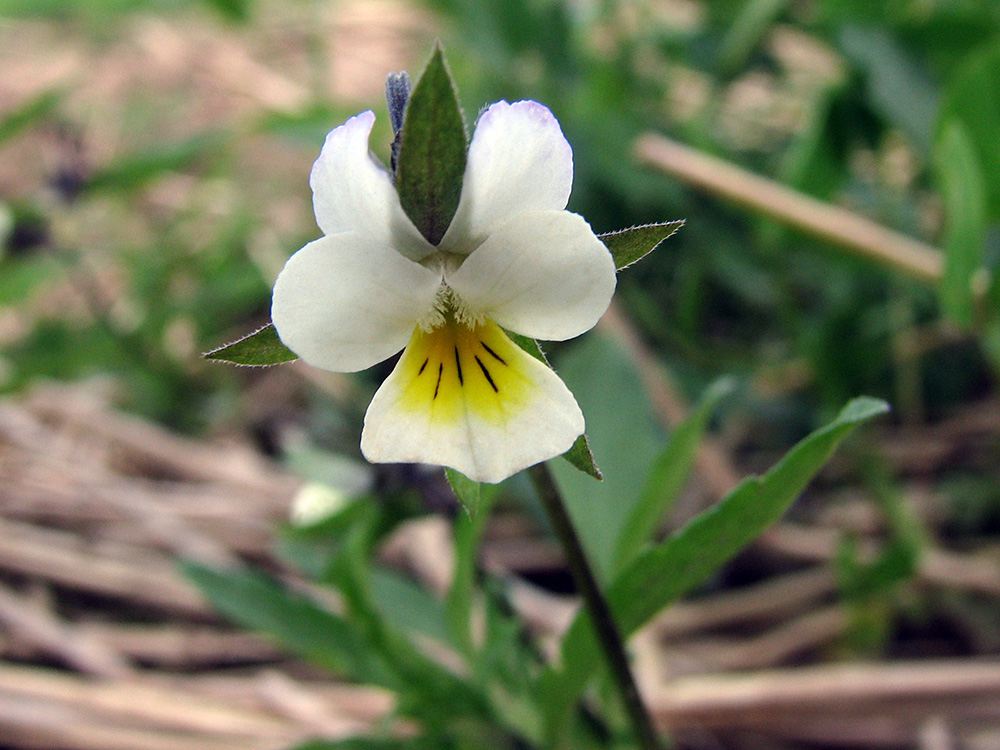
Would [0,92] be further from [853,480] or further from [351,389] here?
[853,480]

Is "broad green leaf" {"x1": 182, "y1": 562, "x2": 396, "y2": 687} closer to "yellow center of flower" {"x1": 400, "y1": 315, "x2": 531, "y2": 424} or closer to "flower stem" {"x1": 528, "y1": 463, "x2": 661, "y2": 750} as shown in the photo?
"flower stem" {"x1": 528, "y1": 463, "x2": 661, "y2": 750}

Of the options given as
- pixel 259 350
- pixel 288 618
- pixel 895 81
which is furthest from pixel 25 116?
pixel 895 81

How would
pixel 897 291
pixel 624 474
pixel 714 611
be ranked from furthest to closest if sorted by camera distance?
1. pixel 897 291
2. pixel 714 611
3. pixel 624 474

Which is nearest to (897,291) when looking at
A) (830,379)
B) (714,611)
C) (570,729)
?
(830,379)

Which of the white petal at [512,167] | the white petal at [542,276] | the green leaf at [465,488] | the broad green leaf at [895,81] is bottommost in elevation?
the green leaf at [465,488]

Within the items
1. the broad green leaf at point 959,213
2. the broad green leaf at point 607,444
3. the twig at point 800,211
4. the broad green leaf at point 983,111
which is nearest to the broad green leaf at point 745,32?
the twig at point 800,211

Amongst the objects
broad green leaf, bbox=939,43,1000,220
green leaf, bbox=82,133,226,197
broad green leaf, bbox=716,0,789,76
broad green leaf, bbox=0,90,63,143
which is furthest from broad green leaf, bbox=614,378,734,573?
broad green leaf, bbox=0,90,63,143

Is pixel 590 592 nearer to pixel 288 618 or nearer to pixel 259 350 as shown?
pixel 259 350

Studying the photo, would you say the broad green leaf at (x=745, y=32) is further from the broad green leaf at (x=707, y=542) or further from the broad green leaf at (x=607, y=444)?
the broad green leaf at (x=707, y=542)
